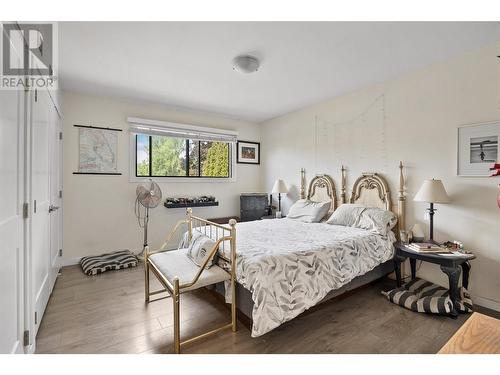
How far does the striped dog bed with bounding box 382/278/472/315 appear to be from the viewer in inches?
85.4

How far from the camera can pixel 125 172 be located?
3.82 metres

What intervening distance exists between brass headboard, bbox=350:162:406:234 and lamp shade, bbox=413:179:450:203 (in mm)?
434

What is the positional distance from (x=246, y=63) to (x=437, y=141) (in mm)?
2298

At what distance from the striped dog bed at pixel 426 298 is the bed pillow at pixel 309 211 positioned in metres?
1.27

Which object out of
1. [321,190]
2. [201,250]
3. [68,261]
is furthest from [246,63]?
[68,261]

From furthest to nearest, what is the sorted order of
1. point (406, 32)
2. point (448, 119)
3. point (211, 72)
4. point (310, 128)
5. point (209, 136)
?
point (209, 136), point (310, 128), point (211, 72), point (448, 119), point (406, 32)

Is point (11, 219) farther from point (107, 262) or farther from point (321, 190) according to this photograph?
point (321, 190)

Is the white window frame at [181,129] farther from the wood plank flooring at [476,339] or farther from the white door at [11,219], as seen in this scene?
the wood plank flooring at [476,339]

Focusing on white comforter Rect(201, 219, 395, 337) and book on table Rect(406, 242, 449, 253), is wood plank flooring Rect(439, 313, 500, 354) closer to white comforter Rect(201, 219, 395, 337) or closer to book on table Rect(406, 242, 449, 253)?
white comforter Rect(201, 219, 395, 337)

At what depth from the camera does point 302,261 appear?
6.60 ft

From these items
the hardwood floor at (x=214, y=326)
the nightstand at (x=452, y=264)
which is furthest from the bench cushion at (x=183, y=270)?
the nightstand at (x=452, y=264)
